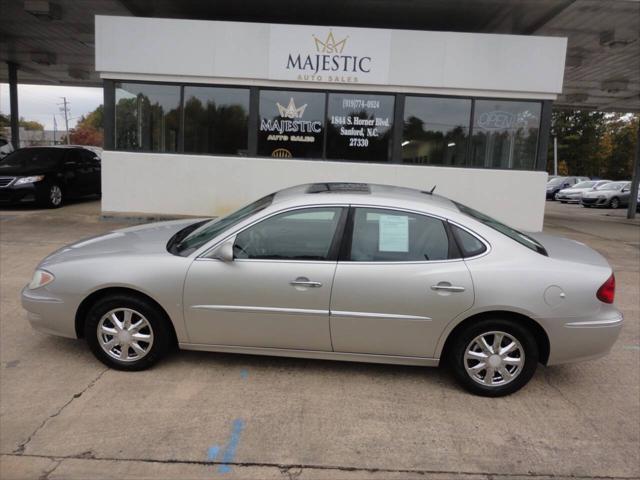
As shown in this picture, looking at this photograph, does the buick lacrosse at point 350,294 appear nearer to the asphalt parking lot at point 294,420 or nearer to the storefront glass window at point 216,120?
the asphalt parking lot at point 294,420

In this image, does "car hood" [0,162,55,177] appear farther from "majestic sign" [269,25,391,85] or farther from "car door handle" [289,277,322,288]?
"car door handle" [289,277,322,288]

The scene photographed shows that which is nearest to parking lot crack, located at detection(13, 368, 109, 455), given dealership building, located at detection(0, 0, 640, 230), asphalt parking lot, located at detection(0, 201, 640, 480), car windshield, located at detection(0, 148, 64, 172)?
asphalt parking lot, located at detection(0, 201, 640, 480)

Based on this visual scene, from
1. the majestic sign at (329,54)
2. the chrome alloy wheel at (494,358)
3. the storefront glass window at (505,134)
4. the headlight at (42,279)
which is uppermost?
the majestic sign at (329,54)

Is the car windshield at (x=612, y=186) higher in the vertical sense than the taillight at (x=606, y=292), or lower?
higher

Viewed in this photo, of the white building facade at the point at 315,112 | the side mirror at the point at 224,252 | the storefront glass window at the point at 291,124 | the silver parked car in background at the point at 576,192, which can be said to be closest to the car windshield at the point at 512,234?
the side mirror at the point at 224,252

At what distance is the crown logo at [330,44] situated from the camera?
10.6 meters

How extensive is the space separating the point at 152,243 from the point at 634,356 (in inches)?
174

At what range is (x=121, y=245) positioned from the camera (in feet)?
14.0

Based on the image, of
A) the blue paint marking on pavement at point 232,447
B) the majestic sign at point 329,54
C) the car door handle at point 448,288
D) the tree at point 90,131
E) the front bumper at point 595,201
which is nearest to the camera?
the blue paint marking on pavement at point 232,447

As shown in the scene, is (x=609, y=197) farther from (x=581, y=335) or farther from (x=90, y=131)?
(x=90, y=131)

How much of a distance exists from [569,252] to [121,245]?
12.0 feet

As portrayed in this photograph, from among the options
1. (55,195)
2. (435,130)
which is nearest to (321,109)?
(435,130)

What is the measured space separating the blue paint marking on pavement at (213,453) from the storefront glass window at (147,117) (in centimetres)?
887

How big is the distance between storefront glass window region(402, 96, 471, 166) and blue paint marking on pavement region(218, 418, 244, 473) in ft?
27.6
